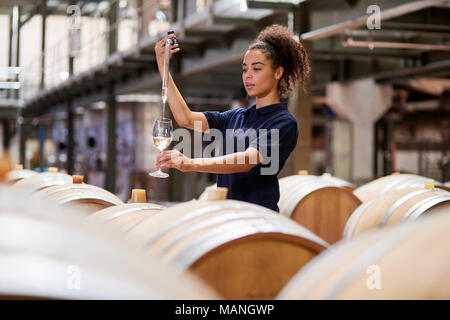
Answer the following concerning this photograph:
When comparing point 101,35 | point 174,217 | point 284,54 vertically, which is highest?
point 101,35

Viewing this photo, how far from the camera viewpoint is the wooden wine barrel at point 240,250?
1.80m

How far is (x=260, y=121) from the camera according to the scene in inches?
120

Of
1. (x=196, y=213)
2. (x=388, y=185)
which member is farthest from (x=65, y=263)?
(x=388, y=185)

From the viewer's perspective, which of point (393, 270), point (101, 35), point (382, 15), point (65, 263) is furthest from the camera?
point (101, 35)

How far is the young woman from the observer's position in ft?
9.13

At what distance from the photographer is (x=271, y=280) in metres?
1.87

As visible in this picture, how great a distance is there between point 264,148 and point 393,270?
4.93 feet

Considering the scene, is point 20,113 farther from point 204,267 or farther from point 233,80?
point 204,267

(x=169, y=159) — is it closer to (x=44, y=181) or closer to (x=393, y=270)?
(x=393, y=270)

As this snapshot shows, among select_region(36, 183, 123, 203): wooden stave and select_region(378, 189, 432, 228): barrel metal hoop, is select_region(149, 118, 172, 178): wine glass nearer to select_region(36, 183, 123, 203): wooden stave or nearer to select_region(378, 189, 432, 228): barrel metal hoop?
select_region(36, 183, 123, 203): wooden stave

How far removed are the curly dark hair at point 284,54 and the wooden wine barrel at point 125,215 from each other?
0.92 metres
